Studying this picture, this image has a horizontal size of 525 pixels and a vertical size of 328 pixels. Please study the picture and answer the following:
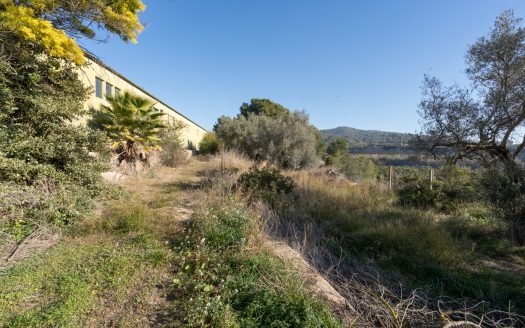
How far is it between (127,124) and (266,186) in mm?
6152

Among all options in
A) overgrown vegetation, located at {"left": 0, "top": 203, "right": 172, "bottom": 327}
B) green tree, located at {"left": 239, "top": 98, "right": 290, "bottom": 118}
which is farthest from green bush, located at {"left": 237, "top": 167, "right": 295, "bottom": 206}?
green tree, located at {"left": 239, "top": 98, "right": 290, "bottom": 118}

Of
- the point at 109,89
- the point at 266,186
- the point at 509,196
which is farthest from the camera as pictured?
the point at 109,89

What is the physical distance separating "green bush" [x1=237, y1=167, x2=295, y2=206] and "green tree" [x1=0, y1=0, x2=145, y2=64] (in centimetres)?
453

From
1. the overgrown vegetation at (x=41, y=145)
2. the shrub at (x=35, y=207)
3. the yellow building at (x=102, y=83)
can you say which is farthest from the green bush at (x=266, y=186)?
the yellow building at (x=102, y=83)

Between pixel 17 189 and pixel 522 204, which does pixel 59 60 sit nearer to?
pixel 17 189

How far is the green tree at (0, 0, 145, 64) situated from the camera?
418cm

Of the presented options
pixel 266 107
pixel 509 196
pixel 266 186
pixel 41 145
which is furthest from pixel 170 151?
pixel 266 107

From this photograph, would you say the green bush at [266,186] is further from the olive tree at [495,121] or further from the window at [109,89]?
the window at [109,89]

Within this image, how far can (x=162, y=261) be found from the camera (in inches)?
131

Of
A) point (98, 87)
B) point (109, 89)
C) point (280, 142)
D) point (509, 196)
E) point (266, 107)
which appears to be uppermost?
point (266, 107)

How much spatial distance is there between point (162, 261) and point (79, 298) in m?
0.95

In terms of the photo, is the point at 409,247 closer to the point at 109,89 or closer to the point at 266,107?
the point at 109,89

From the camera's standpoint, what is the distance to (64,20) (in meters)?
5.45

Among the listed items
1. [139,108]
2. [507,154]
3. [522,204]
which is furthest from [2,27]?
[507,154]
